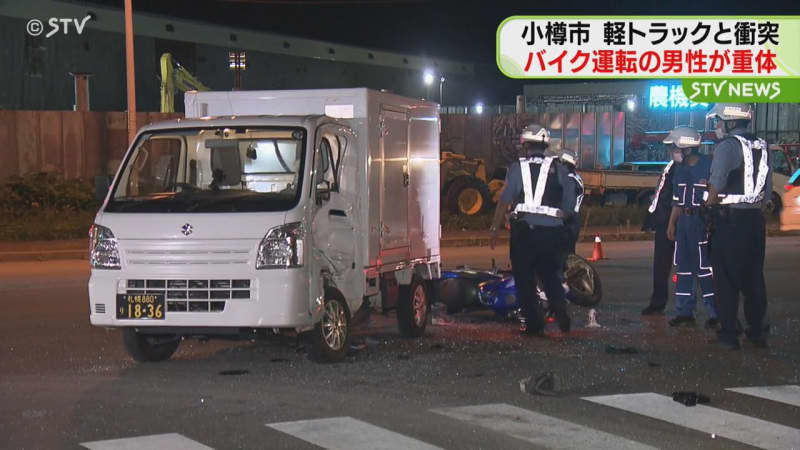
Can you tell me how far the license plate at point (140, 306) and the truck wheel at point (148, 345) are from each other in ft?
0.92

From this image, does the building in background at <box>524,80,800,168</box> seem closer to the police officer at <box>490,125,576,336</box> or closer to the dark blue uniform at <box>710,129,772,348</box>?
the police officer at <box>490,125,576,336</box>

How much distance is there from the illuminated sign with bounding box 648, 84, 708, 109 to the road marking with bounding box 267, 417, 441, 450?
36.6 m

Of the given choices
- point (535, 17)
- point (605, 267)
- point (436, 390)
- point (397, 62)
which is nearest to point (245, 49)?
point (397, 62)

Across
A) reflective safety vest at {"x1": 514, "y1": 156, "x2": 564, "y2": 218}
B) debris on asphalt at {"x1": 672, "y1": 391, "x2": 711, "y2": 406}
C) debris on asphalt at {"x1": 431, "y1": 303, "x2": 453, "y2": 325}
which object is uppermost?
reflective safety vest at {"x1": 514, "y1": 156, "x2": 564, "y2": 218}

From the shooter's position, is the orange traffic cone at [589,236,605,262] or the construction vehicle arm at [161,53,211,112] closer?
the orange traffic cone at [589,236,605,262]

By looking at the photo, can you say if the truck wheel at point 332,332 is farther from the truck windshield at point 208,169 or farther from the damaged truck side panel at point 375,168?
the truck windshield at point 208,169

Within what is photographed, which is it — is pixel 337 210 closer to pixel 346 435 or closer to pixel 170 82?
pixel 346 435

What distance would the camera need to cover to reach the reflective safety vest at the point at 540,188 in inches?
431

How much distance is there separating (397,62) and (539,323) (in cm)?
3863

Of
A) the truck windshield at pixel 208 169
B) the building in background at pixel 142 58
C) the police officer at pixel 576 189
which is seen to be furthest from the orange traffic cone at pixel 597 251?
the building in background at pixel 142 58

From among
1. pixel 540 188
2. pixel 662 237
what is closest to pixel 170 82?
pixel 662 237

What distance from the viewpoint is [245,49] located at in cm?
4288

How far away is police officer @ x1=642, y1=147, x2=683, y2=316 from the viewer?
12.4 meters

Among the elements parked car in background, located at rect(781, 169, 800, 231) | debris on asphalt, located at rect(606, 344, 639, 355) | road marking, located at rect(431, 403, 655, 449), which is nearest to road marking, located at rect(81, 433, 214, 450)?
road marking, located at rect(431, 403, 655, 449)
